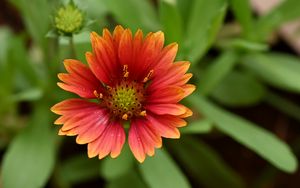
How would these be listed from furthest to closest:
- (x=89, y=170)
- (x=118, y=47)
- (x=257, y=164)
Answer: (x=257, y=164)
(x=89, y=170)
(x=118, y=47)

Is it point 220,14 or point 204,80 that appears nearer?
point 220,14

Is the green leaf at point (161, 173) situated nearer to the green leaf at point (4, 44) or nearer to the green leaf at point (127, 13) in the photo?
the green leaf at point (127, 13)

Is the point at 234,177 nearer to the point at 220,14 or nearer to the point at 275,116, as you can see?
the point at 275,116

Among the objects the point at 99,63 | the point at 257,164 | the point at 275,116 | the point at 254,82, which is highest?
the point at 99,63

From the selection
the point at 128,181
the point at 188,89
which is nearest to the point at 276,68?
the point at 128,181

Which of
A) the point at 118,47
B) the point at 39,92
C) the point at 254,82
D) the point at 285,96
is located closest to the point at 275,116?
the point at 285,96

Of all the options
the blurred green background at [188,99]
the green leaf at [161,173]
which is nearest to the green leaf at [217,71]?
the blurred green background at [188,99]
